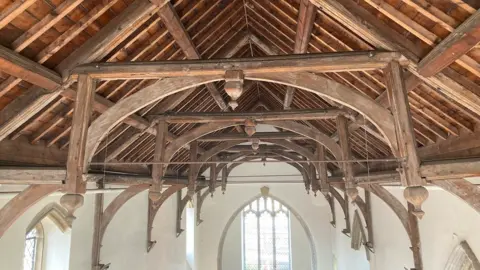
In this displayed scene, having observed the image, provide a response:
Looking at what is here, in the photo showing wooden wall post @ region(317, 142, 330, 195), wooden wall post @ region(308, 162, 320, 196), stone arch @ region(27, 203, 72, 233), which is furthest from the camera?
wooden wall post @ region(308, 162, 320, 196)

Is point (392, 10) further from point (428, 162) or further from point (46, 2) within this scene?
point (46, 2)

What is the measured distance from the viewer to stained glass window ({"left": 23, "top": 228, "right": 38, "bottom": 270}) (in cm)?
523

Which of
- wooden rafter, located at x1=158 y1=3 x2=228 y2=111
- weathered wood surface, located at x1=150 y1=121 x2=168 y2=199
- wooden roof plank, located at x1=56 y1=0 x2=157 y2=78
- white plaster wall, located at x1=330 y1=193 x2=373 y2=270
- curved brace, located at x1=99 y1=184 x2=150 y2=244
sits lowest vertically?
white plaster wall, located at x1=330 y1=193 x2=373 y2=270

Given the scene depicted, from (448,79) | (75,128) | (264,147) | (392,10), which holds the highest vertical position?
(264,147)

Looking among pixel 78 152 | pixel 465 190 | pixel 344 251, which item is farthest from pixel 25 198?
pixel 344 251

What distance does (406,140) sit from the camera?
3148 millimetres

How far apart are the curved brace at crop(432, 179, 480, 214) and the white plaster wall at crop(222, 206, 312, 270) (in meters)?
11.0

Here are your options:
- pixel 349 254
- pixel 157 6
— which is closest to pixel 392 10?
pixel 157 6

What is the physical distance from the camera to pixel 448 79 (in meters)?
3.21

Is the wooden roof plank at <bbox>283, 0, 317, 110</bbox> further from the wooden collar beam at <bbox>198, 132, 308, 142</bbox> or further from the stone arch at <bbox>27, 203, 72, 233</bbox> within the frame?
the stone arch at <bbox>27, 203, 72, 233</bbox>

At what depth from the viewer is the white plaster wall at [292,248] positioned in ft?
46.3

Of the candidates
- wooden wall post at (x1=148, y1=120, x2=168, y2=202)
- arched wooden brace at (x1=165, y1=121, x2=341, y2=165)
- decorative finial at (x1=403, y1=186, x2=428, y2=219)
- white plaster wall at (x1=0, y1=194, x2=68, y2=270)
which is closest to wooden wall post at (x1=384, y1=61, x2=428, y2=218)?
decorative finial at (x1=403, y1=186, x2=428, y2=219)

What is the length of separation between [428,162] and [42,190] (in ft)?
13.8

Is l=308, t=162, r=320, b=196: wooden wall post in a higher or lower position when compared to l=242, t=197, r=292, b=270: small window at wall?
higher
